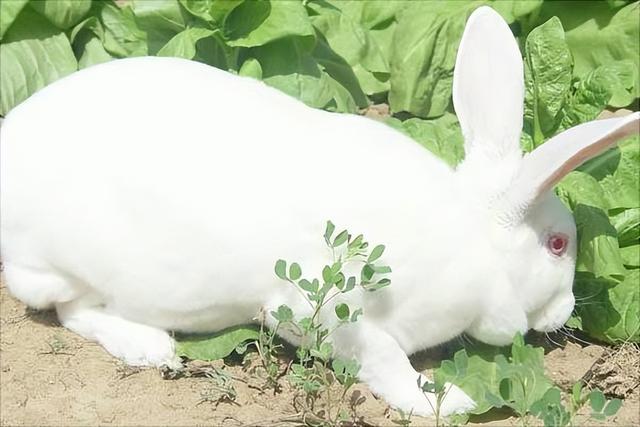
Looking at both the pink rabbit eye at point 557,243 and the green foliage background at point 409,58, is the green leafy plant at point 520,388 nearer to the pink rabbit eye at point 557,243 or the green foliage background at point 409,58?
the pink rabbit eye at point 557,243

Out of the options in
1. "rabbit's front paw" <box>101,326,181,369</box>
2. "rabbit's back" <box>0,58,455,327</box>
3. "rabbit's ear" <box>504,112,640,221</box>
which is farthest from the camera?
"rabbit's front paw" <box>101,326,181,369</box>

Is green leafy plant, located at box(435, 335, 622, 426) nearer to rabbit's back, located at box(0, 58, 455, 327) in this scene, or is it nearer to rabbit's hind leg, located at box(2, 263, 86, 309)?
rabbit's back, located at box(0, 58, 455, 327)

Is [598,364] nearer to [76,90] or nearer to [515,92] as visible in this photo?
[515,92]

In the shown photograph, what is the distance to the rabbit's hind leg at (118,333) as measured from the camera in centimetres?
396

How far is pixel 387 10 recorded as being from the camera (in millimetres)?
5637

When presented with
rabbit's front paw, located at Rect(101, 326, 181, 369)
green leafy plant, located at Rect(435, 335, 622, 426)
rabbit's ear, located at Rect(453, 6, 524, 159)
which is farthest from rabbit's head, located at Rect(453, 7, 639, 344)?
rabbit's front paw, located at Rect(101, 326, 181, 369)

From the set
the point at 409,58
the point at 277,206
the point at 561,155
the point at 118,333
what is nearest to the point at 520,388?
the point at 561,155

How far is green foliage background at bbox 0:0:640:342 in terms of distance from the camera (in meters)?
4.35

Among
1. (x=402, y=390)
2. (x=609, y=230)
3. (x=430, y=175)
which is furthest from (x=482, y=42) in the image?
(x=402, y=390)

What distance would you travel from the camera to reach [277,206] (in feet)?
12.0

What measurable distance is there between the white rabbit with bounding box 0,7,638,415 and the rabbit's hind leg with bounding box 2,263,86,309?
0.02 m

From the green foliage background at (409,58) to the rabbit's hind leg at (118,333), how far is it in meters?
1.19

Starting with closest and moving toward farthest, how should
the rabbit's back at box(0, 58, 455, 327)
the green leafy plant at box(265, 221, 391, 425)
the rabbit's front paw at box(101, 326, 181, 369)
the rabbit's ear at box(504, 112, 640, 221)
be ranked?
the rabbit's ear at box(504, 112, 640, 221) < the green leafy plant at box(265, 221, 391, 425) < the rabbit's back at box(0, 58, 455, 327) < the rabbit's front paw at box(101, 326, 181, 369)

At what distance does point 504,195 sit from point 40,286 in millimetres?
1564
